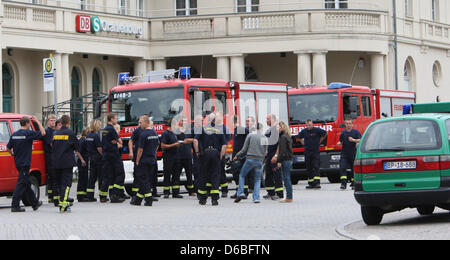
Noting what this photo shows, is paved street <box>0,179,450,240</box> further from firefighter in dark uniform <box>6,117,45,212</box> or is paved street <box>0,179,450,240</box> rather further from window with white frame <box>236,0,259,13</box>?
window with white frame <box>236,0,259,13</box>

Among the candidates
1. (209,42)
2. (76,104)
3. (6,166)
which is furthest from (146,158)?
(209,42)

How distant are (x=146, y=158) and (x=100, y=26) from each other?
→ 20708 mm

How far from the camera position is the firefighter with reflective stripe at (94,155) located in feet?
68.6

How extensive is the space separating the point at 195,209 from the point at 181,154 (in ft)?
9.72

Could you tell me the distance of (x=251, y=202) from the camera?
67.2 ft

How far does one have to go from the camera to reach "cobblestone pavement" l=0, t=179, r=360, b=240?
44.9 feet

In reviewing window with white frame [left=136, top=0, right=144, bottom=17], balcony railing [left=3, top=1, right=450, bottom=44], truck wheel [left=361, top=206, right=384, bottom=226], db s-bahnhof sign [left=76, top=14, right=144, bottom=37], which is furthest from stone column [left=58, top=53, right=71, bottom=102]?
truck wheel [left=361, top=206, right=384, bottom=226]

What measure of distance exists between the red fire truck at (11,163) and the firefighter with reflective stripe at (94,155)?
1.25 m

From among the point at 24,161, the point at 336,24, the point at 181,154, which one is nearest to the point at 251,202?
the point at 181,154

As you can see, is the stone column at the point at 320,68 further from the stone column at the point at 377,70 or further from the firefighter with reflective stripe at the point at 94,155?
the firefighter with reflective stripe at the point at 94,155

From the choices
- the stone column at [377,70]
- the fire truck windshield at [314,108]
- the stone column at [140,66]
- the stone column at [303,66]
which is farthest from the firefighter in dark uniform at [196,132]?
the stone column at [377,70]
